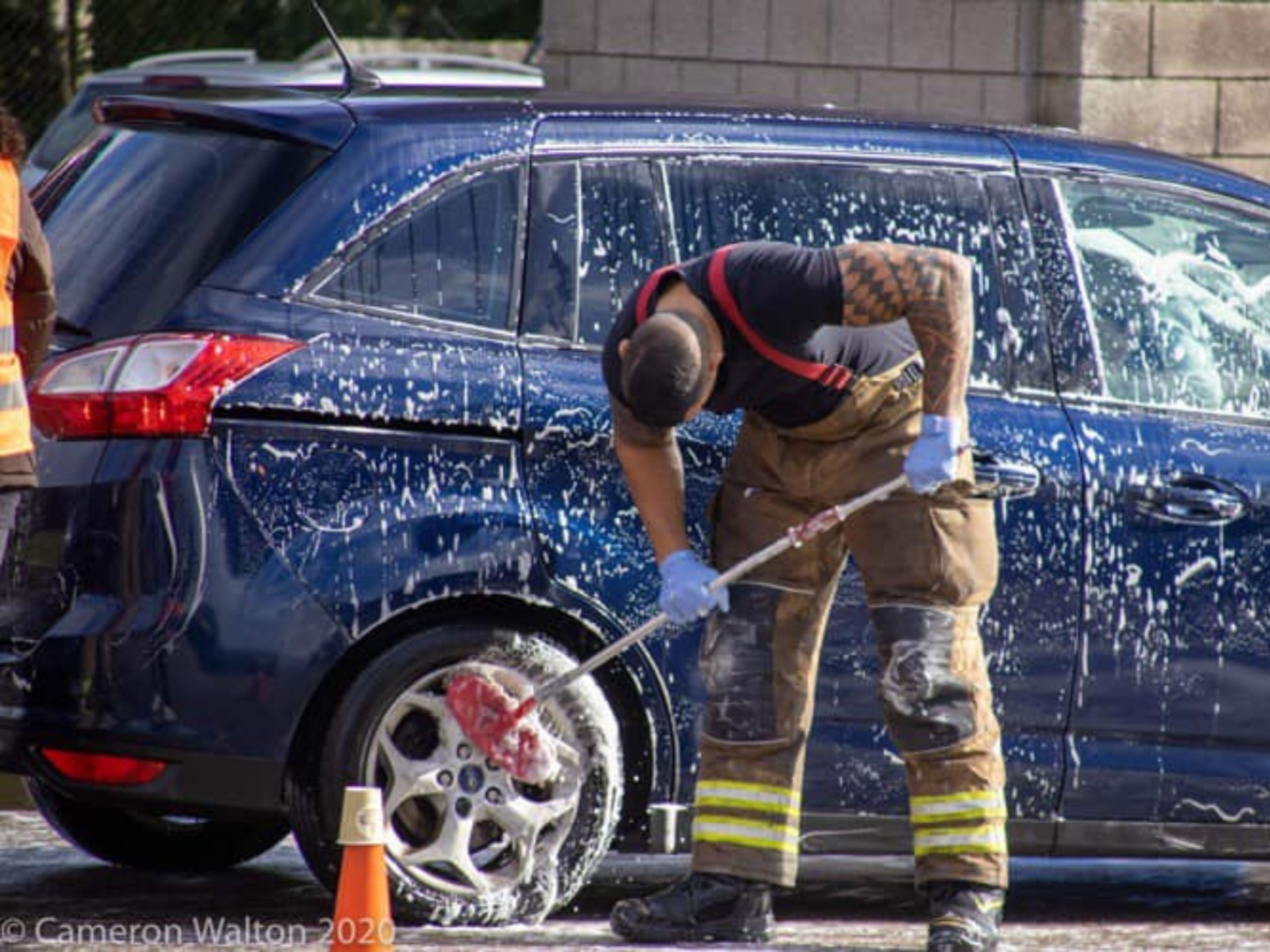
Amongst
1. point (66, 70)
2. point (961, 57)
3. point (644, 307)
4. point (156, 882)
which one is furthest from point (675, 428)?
point (66, 70)

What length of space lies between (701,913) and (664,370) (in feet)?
3.88

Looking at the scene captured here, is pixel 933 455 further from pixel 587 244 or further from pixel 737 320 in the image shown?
pixel 587 244

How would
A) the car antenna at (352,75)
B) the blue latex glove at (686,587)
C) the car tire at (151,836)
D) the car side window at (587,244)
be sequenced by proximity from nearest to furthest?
the blue latex glove at (686,587), the car side window at (587,244), the car antenna at (352,75), the car tire at (151,836)

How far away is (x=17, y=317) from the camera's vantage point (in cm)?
520

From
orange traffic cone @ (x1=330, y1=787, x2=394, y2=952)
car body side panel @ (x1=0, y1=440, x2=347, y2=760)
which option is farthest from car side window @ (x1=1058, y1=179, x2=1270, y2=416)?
orange traffic cone @ (x1=330, y1=787, x2=394, y2=952)

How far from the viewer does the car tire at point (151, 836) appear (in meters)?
6.00

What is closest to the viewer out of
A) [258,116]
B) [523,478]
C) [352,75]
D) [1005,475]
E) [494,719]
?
[494,719]

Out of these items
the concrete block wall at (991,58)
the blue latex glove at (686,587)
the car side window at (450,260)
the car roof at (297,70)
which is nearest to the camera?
the blue latex glove at (686,587)

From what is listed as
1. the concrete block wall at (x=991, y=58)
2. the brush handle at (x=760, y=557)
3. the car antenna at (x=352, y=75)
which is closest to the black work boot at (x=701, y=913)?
the brush handle at (x=760, y=557)

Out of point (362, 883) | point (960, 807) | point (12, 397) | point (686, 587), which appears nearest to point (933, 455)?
point (686, 587)

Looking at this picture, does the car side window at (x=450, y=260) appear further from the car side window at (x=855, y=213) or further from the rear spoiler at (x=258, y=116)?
the car side window at (x=855, y=213)

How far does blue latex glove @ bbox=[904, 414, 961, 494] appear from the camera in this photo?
4973 mm

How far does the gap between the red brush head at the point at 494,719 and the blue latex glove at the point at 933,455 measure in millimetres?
868

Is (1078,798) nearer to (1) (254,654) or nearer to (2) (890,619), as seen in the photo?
(2) (890,619)
